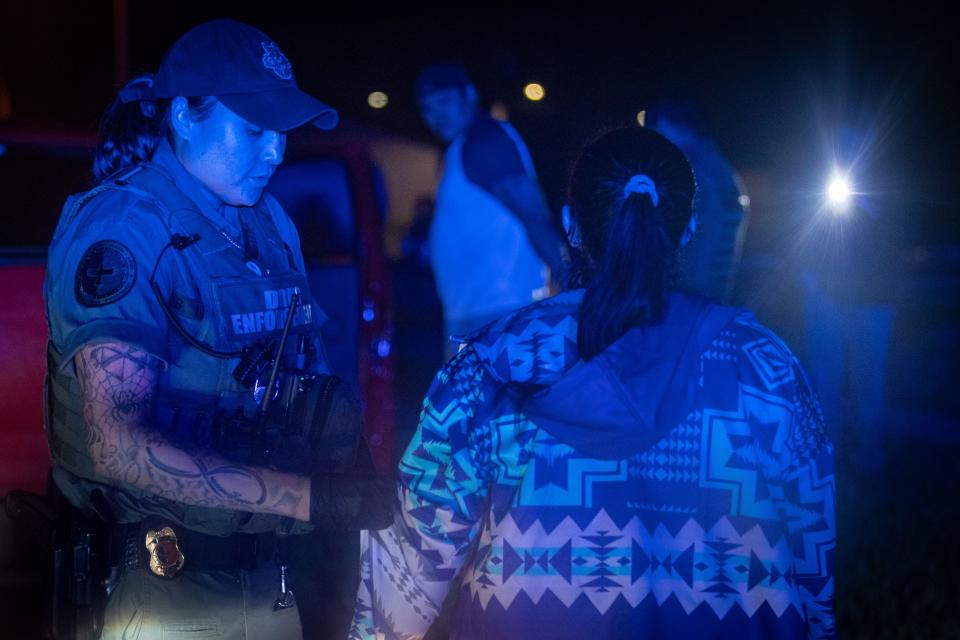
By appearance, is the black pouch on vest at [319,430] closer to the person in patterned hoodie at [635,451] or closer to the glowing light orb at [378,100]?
the person in patterned hoodie at [635,451]

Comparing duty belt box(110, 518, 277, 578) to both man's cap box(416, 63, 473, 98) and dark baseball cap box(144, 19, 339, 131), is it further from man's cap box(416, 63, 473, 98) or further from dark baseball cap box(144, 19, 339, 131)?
man's cap box(416, 63, 473, 98)

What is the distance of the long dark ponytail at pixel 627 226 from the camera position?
193 centimetres

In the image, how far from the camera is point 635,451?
188cm

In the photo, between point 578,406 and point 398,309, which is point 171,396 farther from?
point 398,309

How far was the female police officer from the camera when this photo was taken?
1905 mm

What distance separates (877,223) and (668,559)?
478 centimetres

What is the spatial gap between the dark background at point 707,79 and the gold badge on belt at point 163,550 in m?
7.01

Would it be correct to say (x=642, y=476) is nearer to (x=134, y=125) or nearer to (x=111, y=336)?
(x=111, y=336)

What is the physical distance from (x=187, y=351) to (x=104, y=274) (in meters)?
0.23

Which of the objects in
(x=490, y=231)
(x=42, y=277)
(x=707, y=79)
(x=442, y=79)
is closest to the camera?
(x=42, y=277)

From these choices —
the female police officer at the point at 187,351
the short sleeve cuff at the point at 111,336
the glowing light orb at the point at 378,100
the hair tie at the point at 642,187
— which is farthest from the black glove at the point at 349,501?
the glowing light orb at the point at 378,100

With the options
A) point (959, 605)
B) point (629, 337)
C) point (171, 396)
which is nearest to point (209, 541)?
point (171, 396)

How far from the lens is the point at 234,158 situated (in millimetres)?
2186

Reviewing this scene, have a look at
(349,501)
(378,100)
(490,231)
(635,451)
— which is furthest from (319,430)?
(378,100)
